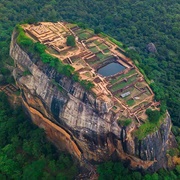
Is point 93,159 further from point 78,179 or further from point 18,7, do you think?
point 18,7

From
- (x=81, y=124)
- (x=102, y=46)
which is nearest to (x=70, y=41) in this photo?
(x=102, y=46)

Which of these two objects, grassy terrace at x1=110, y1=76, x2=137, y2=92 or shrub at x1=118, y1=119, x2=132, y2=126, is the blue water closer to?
grassy terrace at x1=110, y1=76, x2=137, y2=92

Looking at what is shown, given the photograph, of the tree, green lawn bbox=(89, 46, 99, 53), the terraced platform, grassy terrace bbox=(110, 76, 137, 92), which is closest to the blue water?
the terraced platform

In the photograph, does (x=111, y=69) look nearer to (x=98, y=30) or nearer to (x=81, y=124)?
(x=98, y=30)

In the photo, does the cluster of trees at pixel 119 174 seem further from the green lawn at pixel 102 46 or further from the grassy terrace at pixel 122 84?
the green lawn at pixel 102 46

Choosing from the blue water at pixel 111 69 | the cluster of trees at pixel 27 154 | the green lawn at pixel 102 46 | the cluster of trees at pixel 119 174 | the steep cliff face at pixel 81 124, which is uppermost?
the green lawn at pixel 102 46

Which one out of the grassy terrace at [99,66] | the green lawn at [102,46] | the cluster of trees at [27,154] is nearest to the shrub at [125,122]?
the grassy terrace at [99,66]

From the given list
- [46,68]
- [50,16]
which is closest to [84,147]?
[46,68]
